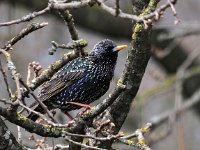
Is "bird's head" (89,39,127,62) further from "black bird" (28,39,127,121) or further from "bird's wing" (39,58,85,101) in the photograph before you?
"bird's wing" (39,58,85,101)

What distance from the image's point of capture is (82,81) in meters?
6.73

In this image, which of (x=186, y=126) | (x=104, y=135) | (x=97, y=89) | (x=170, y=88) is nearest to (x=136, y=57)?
(x=104, y=135)

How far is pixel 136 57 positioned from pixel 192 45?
7.43 meters

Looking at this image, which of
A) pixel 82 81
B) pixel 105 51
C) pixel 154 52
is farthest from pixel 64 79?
pixel 154 52

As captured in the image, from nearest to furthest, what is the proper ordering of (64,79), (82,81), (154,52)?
(82,81)
(64,79)
(154,52)

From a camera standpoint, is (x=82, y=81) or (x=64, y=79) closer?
(x=82, y=81)

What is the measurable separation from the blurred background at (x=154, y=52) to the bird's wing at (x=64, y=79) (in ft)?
2.27

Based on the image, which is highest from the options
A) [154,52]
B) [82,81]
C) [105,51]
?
[154,52]

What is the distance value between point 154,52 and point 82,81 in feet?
7.58

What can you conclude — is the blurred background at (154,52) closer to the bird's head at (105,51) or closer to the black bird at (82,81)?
the black bird at (82,81)

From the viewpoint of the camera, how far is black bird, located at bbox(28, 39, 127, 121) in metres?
6.61

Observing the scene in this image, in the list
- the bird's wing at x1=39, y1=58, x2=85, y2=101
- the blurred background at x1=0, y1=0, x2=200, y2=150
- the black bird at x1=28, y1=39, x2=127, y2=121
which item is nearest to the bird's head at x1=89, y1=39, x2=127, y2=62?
the black bird at x1=28, y1=39, x2=127, y2=121

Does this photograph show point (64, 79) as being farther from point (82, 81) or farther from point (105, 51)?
point (105, 51)

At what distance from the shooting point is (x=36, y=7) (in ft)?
30.3
